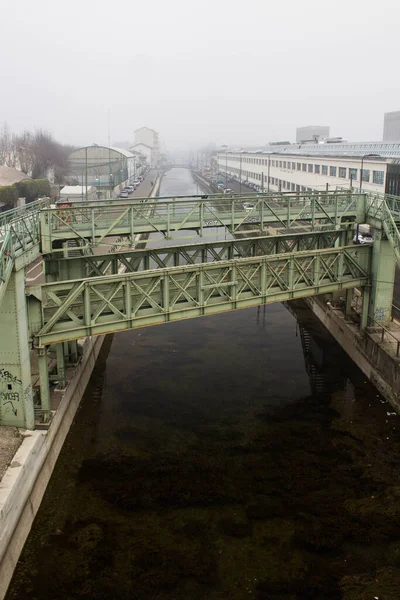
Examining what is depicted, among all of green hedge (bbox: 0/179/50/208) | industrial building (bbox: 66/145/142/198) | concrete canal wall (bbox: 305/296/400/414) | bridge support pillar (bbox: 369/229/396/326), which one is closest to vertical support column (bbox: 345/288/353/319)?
concrete canal wall (bbox: 305/296/400/414)

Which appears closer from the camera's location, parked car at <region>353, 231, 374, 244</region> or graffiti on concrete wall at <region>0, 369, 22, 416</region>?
graffiti on concrete wall at <region>0, 369, 22, 416</region>

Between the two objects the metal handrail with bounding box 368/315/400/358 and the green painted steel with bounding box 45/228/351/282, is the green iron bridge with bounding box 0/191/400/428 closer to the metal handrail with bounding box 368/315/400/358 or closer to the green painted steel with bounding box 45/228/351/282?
the green painted steel with bounding box 45/228/351/282

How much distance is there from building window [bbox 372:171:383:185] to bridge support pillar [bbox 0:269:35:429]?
36123 mm

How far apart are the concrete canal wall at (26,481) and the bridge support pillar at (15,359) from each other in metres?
0.68

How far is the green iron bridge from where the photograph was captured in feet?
49.0

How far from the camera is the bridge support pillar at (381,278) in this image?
23.0 metres

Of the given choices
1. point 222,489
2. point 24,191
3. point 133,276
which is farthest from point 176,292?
point 24,191

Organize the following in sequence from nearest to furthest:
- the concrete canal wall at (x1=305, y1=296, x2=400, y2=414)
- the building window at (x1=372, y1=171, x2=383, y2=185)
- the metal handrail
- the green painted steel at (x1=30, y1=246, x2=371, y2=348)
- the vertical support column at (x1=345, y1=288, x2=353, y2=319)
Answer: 1. the green painted steel at (x1=30, y1=246, x2=371, y2=348)
2. the concrete canal wall at (x1=305, y1=296, x2=400, y2=414)
3. the metal handrail
4. the vertical support column at (x1=345, y1=288, x2=353, y2=319)
5. the building window at (x1=372, y1=171, x2=383, y2=185)

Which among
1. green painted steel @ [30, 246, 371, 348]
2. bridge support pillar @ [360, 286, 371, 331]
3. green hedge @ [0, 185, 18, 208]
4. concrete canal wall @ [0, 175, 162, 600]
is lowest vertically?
concrete canal wall @ [0, 175, 162, 600]

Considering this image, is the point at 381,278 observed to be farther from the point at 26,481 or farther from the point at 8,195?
the point at 8,195

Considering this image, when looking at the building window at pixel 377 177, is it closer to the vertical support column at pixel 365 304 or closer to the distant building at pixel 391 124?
the vertical support column at pixel 365 304

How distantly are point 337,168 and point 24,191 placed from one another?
33805 mm

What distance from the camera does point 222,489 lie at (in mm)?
15773

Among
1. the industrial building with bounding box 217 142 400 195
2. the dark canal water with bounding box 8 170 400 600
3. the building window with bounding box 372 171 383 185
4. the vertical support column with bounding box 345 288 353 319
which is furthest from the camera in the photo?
the building window with bounding box 372 171 383 185
